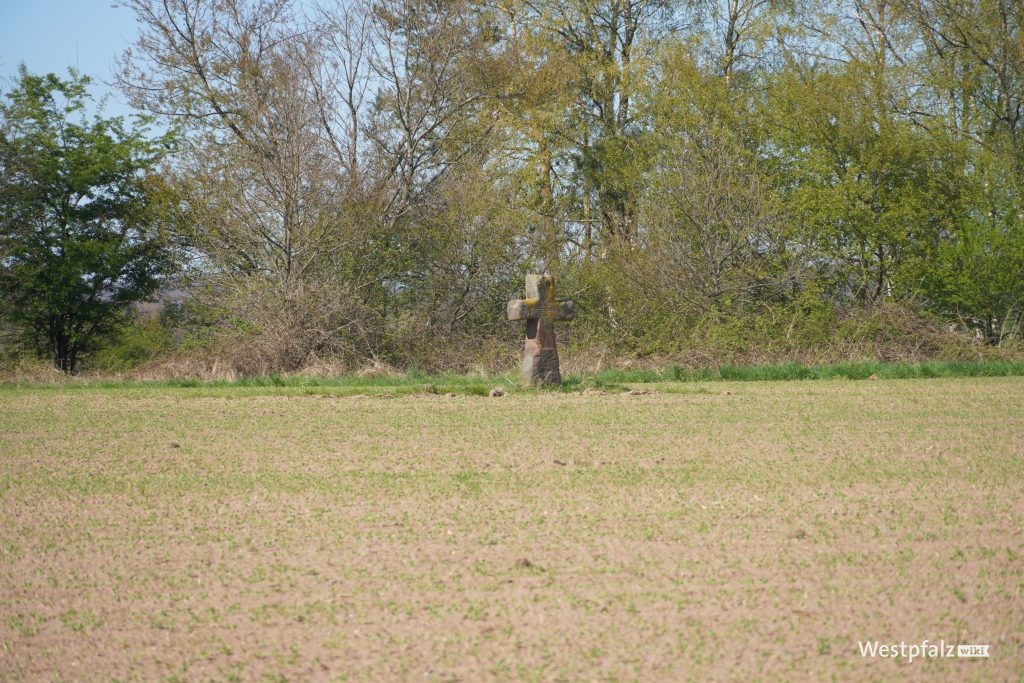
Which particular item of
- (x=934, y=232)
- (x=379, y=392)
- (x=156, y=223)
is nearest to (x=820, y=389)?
(x=379, y=392)

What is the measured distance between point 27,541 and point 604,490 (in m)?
3.68

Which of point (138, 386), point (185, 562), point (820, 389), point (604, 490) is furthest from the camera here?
point (138, 386)

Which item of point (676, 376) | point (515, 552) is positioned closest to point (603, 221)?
point (676, 376)

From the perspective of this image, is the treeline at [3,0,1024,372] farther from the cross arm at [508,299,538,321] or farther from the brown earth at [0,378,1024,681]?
the brown earth at [0,378,1024,681]

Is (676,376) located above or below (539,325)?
below

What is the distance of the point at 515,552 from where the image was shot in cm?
574

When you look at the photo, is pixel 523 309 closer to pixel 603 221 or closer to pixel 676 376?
pixel 676 376

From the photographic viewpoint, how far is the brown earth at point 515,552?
4270 millimetres

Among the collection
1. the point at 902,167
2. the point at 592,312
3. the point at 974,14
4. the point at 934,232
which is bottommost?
the point at 592,312

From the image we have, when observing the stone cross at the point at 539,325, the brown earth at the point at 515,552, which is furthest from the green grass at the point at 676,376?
the brown earth at the point at 515,552

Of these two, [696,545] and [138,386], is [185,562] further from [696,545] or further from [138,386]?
[138,386]

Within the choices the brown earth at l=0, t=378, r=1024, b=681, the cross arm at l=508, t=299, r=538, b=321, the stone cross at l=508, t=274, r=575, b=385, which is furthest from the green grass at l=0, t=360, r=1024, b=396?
the brown earth at l=0, t=378, r=1024, b=681

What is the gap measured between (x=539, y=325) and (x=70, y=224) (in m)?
11.8

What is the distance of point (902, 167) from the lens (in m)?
22.2
